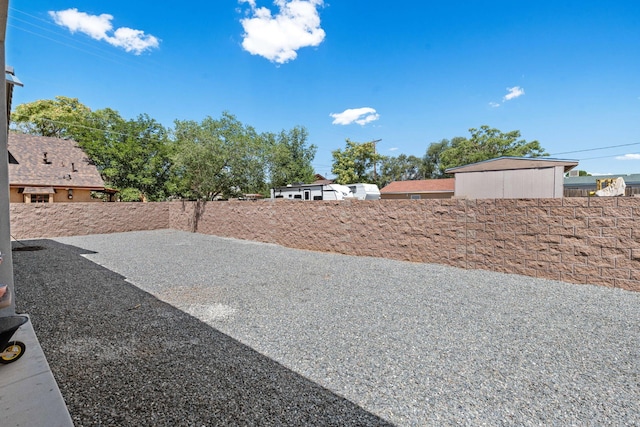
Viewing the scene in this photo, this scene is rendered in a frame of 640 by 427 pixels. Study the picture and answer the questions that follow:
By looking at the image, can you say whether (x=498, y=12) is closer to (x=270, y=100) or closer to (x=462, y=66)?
(x=462, y=66)

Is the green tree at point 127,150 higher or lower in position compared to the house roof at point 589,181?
higher

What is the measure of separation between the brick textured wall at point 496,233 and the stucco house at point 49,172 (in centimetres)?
1474

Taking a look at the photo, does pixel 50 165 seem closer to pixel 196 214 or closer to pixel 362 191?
pixel 196 214

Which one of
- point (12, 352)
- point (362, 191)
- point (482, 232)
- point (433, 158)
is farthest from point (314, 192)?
point (433, 158)

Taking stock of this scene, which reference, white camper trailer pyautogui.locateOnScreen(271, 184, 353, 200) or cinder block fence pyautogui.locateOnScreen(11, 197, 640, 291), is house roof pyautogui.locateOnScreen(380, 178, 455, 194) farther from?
cinder block fence pyautogui.locateOnScreen(11, 197, 640, 291)

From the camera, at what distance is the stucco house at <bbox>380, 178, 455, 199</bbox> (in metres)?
23.0

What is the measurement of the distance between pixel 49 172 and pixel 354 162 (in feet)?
82.2

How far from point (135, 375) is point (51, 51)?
20.2 meters

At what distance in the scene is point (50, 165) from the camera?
55.3 ft

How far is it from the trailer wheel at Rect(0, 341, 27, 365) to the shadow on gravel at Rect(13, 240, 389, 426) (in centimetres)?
33

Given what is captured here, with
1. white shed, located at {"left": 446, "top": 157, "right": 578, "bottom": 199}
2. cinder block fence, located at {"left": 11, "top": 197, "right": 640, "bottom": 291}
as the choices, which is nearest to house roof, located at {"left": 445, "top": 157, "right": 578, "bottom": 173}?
white shed, located at {"left": 446, "top": 157, "right": 578, "bottom": 199}

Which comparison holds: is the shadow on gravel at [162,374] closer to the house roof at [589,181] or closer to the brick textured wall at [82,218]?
the brick textured wall at [82,218]

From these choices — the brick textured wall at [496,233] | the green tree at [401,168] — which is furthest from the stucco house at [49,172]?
the green tree at [401,168]

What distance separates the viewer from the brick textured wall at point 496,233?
15.2 ft
